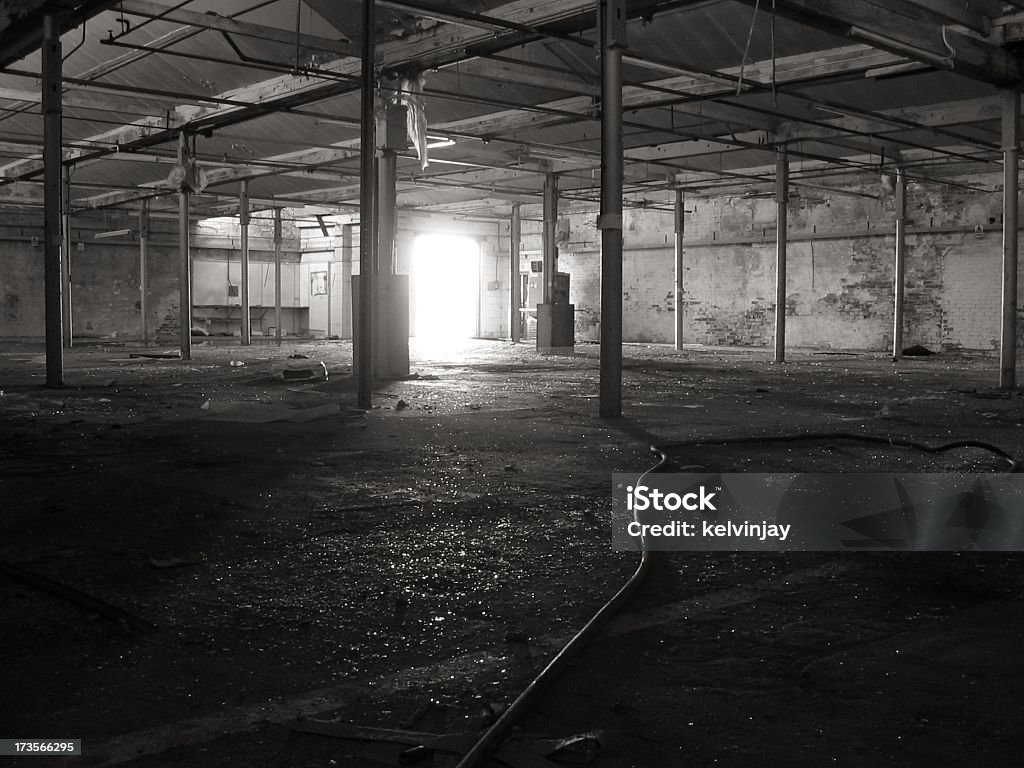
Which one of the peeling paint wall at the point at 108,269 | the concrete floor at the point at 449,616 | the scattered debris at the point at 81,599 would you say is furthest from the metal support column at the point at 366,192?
the peeling paint wall at the point at 108,269

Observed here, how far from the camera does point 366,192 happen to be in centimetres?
812

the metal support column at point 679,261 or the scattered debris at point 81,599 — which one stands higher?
the metal support column at point 679,261

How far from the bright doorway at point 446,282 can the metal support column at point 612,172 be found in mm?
22901

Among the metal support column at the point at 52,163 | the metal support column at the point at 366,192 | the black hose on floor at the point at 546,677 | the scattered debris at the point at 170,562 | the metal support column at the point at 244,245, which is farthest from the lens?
the metal support column at the point at 244,245

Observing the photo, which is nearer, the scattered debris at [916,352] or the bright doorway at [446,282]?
the scattered debris at [916,352]

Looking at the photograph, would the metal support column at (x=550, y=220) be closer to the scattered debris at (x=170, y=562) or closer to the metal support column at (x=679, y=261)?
the metal support column at (x=679, y=261)

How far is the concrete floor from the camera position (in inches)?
80.9

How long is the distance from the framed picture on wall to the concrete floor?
26.2m

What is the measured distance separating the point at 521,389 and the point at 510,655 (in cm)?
856

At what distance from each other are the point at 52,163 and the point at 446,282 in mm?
21418

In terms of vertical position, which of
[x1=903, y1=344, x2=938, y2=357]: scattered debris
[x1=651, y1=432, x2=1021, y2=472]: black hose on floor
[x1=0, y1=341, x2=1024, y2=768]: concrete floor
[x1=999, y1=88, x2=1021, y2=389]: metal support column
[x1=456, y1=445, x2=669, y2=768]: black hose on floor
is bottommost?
[x1=0, y1=341, x2=1024, y2=768]: concrete floor

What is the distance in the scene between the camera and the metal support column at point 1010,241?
10.9 metres

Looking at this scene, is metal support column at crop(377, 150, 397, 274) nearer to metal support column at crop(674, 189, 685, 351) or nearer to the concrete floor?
the concrete floor

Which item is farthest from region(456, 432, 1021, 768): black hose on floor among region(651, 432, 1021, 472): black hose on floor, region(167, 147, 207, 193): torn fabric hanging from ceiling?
region(167, 147, 207, 193): torn fabric hanging from ceiling
